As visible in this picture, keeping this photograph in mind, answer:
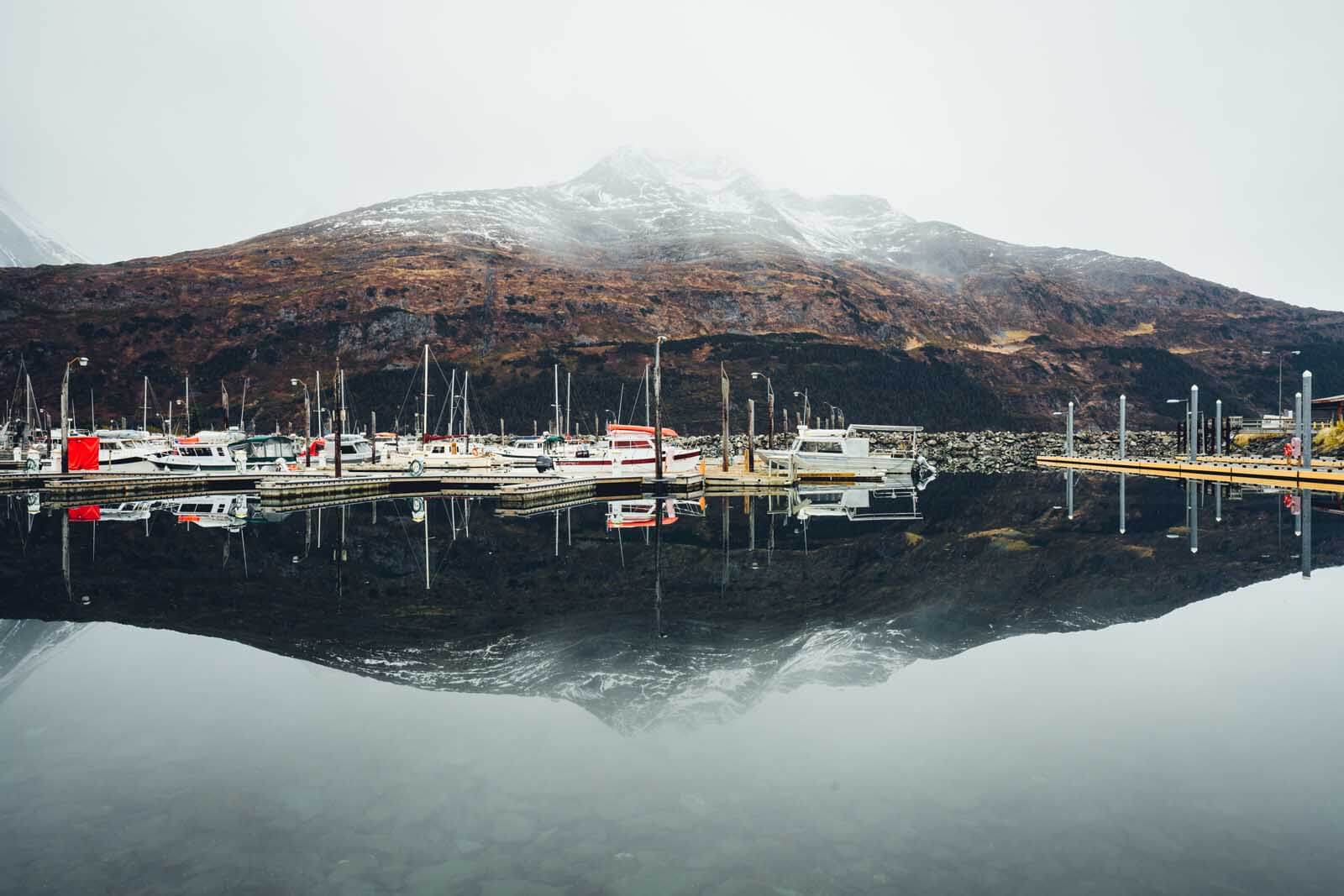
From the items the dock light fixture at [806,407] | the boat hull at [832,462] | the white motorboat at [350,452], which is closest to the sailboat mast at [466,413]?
the white motorboat at [350,452]

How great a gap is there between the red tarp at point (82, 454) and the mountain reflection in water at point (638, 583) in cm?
1889

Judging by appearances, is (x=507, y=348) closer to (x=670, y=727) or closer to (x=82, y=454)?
(x=82, y=454)

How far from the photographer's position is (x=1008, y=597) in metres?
18.8

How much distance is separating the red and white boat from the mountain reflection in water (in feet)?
48.4

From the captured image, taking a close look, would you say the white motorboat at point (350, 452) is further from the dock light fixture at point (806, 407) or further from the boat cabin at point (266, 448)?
the dock light fixture at point (806, 407)

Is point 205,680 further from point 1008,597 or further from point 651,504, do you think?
point 651,504

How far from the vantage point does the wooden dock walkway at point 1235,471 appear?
157ft

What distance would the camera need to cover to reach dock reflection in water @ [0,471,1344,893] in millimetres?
6957

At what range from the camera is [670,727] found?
403 inches

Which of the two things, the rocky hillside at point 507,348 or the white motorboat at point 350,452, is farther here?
the rocky hillside at point 507,348

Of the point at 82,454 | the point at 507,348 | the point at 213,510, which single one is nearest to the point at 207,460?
the point at 82,454

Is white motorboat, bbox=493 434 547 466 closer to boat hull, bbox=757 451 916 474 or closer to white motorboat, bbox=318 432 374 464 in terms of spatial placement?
white motorboat, bbox=318 432 374 464

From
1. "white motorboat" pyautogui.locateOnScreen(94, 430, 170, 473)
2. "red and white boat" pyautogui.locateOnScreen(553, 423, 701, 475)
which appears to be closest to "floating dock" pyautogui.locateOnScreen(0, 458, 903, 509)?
"red and white boat" pyautogui.locateOnScreen(553, 423, 701, 475)

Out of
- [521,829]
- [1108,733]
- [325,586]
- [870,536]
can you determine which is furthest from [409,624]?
[870,536]
